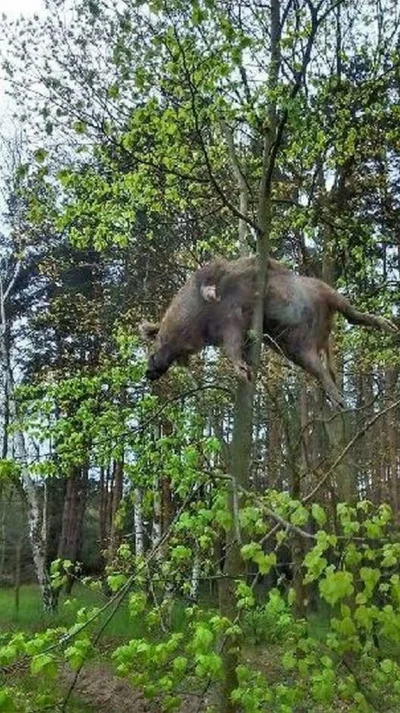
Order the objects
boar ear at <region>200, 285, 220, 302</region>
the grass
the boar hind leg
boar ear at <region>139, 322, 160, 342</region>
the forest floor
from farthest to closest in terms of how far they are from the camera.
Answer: the grass
the forest floor
boar ear at <region>139, 322, 160, 342</region>
the boar hind leg
boar ear at <region>200, 285, 220, 302</region>

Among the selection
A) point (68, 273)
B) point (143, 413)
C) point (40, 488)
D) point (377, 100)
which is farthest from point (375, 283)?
point (40, 488)

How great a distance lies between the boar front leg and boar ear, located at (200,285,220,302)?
0.64ft

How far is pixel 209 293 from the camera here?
5059 mm

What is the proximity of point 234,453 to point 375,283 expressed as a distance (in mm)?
9362

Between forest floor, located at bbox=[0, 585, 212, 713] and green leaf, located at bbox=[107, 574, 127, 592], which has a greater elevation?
green leaf, located at bbox=[107, 574, 127, 592]

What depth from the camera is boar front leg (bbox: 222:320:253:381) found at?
4879 mm

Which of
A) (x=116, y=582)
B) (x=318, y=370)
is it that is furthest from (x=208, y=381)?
(x=116, y=582)

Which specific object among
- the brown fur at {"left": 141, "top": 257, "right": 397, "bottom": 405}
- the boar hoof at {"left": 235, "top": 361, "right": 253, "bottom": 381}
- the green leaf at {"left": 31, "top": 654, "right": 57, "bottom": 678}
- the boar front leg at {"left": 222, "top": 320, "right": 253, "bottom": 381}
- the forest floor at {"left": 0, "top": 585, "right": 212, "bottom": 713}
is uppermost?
the brown fur at {"left": 141, "top": 257, "right": 397, "bottom": 405}

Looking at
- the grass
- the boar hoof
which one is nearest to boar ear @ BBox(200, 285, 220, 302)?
the boar hoof

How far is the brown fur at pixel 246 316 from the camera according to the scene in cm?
516

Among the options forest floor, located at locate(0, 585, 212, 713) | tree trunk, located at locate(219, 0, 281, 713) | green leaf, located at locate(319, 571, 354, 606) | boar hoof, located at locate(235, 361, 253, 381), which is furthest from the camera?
forest floor, located at locate(0, 585, 212, 713)

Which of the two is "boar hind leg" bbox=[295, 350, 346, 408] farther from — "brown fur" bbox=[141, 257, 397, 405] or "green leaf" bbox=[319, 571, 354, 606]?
"green leaf" bbox=[319, 571, 354, 606]

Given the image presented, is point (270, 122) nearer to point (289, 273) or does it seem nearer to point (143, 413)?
point (289, 273)

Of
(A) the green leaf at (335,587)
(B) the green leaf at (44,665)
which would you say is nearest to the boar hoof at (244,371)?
(A) the green leaf at (335,587)
